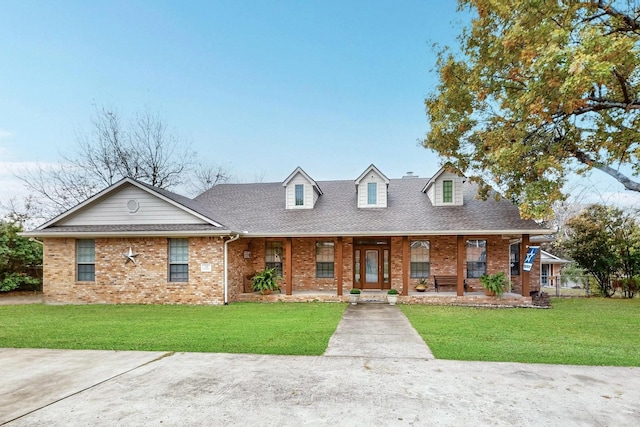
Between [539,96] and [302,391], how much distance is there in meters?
8.92

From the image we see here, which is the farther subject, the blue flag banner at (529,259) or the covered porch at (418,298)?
the covered porch at (418,298)

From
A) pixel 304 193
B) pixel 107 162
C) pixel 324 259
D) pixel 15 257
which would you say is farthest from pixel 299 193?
pixel 107 162

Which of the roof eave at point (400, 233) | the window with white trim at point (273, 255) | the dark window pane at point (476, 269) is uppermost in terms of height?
the roof eave at point (400, 233)

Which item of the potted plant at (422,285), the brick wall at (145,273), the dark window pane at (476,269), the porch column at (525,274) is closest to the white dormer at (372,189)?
the potted plant at (422,285)

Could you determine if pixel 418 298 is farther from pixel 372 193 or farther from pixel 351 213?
pixel 372 193

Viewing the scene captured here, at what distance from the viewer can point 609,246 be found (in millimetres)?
16406

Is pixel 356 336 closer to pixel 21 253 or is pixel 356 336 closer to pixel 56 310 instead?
pixel 56 310

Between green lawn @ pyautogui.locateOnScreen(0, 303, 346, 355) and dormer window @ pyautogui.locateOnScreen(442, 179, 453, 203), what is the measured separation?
264 inches

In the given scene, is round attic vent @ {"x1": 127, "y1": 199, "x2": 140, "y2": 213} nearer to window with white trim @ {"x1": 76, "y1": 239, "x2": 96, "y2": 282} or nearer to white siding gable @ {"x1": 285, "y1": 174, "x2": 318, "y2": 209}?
window with white trim @ {"x1": 76, "y1": 239, "x2": 96, "y2": 282}

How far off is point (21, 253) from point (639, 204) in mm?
32271

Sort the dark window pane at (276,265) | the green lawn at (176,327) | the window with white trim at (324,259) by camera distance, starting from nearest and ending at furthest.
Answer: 1. the green lawn at (176,327)
2. the window with white trim at (324,259)
3. the dark window pane at (276,265)

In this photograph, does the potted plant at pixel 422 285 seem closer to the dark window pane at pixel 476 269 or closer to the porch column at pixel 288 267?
the dark window pane at pixel 476 269

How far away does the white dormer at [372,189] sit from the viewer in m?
15.9

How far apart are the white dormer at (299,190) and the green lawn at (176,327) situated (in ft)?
17.0
